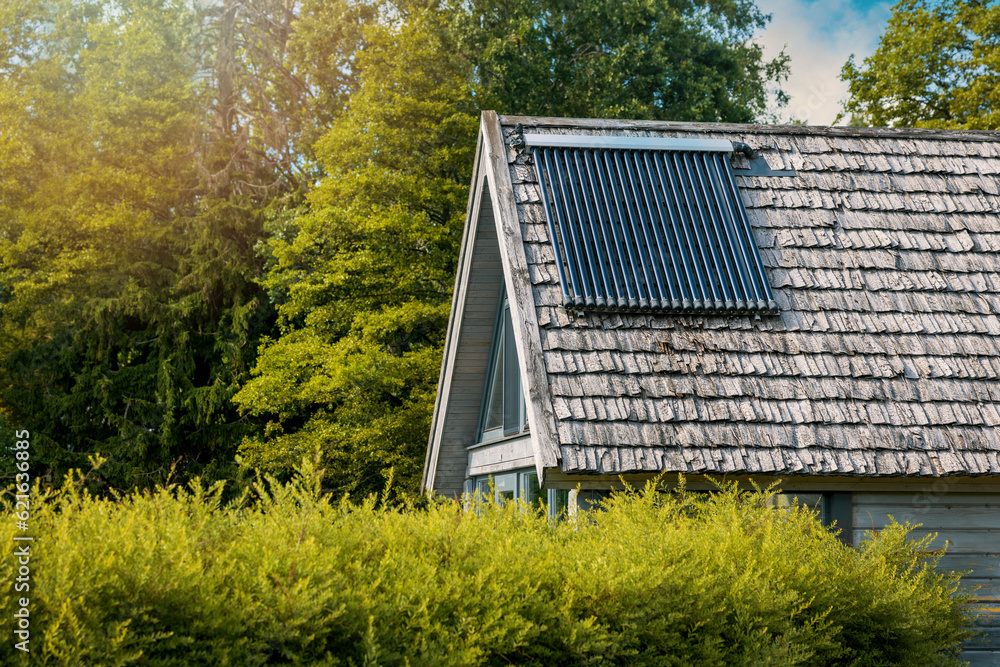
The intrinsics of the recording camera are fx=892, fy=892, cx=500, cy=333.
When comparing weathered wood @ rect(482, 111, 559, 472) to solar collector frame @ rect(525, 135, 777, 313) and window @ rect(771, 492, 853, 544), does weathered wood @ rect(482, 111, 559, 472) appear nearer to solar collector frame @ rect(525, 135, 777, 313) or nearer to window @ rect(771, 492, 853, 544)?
solar collector frame @ rect(525, 135, 777, 313)

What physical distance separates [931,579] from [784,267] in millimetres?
3323

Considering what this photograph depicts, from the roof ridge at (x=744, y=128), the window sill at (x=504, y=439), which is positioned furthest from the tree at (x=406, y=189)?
the roof ridge at (x=744, y=128)

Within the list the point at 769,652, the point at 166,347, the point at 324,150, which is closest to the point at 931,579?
the point at 769,652

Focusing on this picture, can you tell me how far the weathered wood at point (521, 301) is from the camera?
6.82m

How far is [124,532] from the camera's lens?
3.74 metres

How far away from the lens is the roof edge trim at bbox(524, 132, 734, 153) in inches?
370

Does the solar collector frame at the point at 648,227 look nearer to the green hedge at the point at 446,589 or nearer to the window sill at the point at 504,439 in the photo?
the window sill at the point at 504,439

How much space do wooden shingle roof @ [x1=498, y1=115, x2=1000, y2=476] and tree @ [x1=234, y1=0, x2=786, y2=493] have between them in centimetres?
969

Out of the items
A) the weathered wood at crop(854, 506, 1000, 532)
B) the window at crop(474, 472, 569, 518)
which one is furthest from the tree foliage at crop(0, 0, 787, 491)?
the weathered wood at crop(854, 506, 1000, 532)

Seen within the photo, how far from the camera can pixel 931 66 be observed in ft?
82.3

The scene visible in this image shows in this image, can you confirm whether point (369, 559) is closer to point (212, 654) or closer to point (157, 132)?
point (212, 654)

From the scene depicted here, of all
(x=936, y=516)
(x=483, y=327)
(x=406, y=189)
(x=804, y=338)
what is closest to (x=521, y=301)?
(x=804, y=338)

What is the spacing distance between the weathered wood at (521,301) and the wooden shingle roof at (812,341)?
1.2 inches

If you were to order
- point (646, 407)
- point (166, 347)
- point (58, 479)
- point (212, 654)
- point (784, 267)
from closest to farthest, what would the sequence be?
point (212, 654) → point (646, 407) → point (784, 267) → point (58, 479) → point (166, 347)
